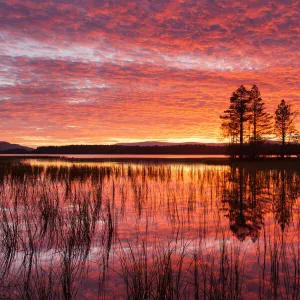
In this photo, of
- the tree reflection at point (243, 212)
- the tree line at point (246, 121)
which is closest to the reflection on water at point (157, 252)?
the tree reflection at point (243, 212)

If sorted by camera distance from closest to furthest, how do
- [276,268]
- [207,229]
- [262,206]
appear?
[276,268], [207,229], [262,206]

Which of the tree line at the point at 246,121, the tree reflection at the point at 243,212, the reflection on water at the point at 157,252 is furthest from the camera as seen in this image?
A: the tree line at the point at 246,121

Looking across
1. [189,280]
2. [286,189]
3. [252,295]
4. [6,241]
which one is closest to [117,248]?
[189,280]

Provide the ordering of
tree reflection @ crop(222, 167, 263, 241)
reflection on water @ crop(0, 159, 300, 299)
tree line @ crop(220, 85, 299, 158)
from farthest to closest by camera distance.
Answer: tree line @ crop(220, 85, 299, 158) < tree reflection @ crop(222, 167, 263, 241) < reflection on water @ crop(0, 159, 300, 299)

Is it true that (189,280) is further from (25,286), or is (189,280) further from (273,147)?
(273,147)

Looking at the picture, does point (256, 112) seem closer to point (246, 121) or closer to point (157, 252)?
point (246, 121)

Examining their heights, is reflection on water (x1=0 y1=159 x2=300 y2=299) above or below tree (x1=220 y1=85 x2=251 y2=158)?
below

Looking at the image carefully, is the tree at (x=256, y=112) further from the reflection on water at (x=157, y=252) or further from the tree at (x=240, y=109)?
the reflection on water at (x=157, y=252)

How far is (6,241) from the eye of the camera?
748cm

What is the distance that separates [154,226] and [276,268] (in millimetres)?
4388

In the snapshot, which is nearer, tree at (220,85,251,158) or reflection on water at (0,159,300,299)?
reflection on water at (0,159,300,299)

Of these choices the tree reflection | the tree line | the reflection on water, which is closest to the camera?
the reflection on water

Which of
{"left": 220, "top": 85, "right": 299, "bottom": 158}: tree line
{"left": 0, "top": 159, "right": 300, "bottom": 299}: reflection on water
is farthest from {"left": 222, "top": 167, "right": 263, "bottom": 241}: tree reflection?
{"left": 220, "top": 85, "right": 299, "bottom": 158}: tree line

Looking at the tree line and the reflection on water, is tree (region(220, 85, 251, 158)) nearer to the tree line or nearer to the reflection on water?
the tree line
